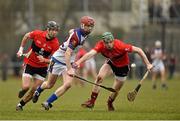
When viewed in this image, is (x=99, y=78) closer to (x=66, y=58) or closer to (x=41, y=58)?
(x=41, y=58)

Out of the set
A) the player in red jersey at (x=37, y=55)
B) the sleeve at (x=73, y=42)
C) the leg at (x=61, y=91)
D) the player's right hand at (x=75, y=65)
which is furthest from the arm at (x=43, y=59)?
the sleeve at (x=73, y=42)

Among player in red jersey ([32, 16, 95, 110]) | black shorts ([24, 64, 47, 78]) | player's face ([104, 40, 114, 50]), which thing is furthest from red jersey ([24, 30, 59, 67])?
player's face ([104, 40, 114, 50])

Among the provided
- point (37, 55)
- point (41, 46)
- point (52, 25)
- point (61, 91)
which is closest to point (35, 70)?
point (37, 55)

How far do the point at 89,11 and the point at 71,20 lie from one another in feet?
5.06

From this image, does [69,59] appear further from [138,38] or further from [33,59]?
[138,38]

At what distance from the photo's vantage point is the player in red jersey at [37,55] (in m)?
21.1

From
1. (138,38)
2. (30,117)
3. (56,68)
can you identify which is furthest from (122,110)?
(138,38)

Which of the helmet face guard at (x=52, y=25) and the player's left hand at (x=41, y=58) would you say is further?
the player's left hand at (x=41, y=58)

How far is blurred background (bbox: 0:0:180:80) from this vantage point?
2137 inches

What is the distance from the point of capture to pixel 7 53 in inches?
2178

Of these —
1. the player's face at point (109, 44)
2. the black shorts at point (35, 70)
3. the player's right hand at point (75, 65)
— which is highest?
the player's face at point (109, 44)

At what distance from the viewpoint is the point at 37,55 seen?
2147cm

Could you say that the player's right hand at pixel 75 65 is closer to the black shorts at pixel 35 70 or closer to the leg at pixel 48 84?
the leg at pixel 48 84

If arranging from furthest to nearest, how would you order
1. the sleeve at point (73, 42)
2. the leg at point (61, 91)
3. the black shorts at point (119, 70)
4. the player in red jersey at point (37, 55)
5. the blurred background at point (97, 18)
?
the blurred background at point (97, 18) < the black shorts at point (119, 70) < the player in red jersey at point (37, 55) < the leg at point (61, 91) < the sleeve at point (73, 42)
